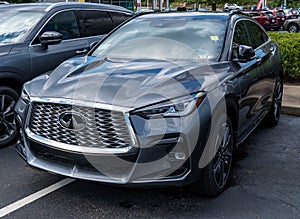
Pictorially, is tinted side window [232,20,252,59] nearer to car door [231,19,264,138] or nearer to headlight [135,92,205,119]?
car door [231,19,264,138]

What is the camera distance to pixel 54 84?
359 centimetres

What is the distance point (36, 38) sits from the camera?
18.0ft

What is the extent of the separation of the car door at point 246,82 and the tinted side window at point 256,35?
168mm

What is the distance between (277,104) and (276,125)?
1.06 feet

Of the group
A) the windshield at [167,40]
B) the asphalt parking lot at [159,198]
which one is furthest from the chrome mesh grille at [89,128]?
the windshield at [167,40]

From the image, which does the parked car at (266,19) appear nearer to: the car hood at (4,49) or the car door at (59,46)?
the car door at (59,46)

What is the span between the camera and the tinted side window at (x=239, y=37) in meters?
4.41

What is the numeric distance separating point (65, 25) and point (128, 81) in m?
2.95

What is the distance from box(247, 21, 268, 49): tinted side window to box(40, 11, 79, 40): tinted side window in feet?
8.61

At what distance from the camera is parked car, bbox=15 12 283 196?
121 inches

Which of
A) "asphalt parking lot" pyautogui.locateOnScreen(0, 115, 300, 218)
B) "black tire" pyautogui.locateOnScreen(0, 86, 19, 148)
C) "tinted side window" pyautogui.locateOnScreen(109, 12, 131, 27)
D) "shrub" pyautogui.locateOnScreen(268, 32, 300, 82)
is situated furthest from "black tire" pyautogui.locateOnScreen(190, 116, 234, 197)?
"shrub" pyautogui.locateOnScreen(268, 32, 300, 82)

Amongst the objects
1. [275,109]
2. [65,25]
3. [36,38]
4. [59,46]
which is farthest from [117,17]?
[275,109]

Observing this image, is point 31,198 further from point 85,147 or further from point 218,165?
point 218,165

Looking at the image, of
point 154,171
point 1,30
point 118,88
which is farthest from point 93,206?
point 1,30
